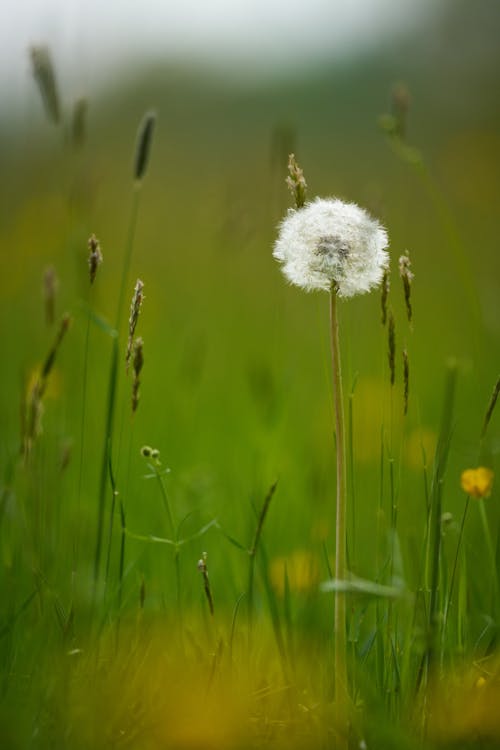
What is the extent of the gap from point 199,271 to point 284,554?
13.0 feet

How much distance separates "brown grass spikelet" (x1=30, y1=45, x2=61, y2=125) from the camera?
6.71 ft

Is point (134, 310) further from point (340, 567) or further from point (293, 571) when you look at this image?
point (293, 571)

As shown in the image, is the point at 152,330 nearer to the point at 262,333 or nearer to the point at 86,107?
the point at 262,333

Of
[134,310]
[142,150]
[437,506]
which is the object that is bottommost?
[437,506]

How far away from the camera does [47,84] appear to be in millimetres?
2053

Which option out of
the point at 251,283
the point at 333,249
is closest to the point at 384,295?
the point at 333,249

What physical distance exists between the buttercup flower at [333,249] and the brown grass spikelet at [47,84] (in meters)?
0.84

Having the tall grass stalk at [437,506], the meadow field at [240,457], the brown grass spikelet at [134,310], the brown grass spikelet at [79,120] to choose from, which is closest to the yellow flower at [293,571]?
the meadow field at [240,457]

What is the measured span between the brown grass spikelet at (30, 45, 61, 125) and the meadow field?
0.04 meters

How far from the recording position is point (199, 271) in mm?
6098

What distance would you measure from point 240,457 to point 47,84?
5.34ft

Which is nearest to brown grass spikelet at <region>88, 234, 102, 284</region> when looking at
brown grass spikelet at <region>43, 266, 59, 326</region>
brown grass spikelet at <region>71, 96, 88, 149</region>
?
brown grass spikelet at <region>43, 266, 59, 326</region>

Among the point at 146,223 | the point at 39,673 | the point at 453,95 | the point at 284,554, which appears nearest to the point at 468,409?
the point at 284,554

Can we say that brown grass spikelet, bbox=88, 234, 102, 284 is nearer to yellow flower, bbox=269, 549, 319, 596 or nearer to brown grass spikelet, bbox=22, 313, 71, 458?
brown grass spikelet, bbox=22, 313, 71, 458
